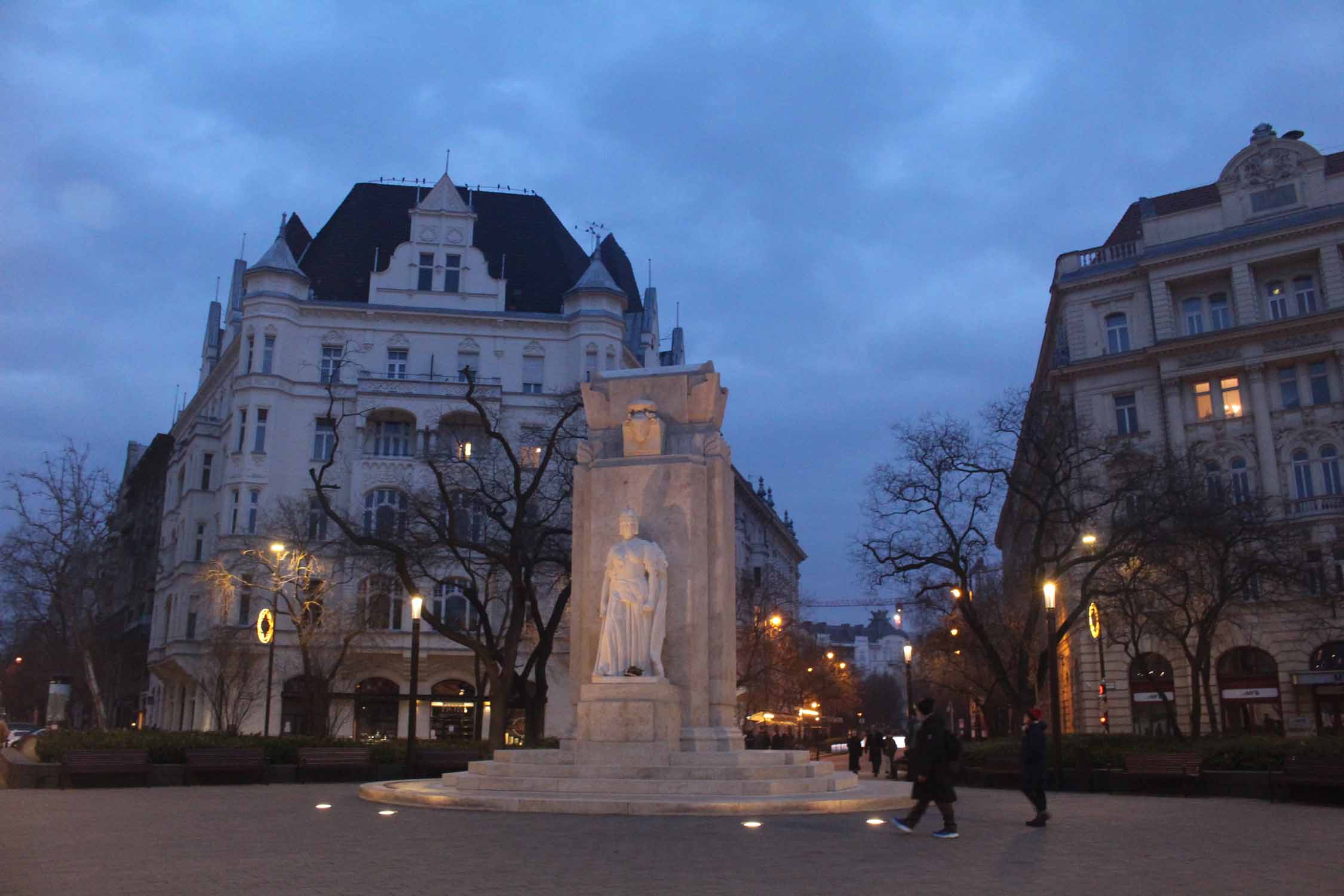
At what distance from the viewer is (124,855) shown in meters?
10.8

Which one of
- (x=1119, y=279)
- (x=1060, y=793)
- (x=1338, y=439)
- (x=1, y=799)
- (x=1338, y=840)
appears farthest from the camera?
(x=1119, y=279)

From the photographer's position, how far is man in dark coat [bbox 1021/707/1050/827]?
14.7 metres

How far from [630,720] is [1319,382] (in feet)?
128

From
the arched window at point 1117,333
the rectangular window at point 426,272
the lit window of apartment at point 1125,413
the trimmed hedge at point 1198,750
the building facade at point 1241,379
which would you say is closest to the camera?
the trimmed hedge at point 1198,750

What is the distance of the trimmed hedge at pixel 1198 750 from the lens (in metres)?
21.0

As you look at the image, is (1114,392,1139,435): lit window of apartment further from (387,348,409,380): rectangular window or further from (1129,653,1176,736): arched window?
(387,348,409,380): rectangular window

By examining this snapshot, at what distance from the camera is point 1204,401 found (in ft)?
156

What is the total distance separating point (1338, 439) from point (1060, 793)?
2760 centimetres

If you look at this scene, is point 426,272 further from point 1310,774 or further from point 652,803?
point 1310,774

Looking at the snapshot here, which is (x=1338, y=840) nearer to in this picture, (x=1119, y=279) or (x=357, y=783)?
(x=357, y=783)

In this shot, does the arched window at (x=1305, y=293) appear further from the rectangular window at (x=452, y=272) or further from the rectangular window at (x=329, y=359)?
the rectangular window at (x=329, y=359)

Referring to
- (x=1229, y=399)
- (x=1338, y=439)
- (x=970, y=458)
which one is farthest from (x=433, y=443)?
(x=1338, y=439)

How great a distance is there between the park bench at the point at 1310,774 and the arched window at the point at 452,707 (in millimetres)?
38274

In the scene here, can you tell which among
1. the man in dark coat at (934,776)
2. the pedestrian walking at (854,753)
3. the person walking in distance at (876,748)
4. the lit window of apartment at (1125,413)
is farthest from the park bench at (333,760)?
the lit window of apartment at (1125,413)
